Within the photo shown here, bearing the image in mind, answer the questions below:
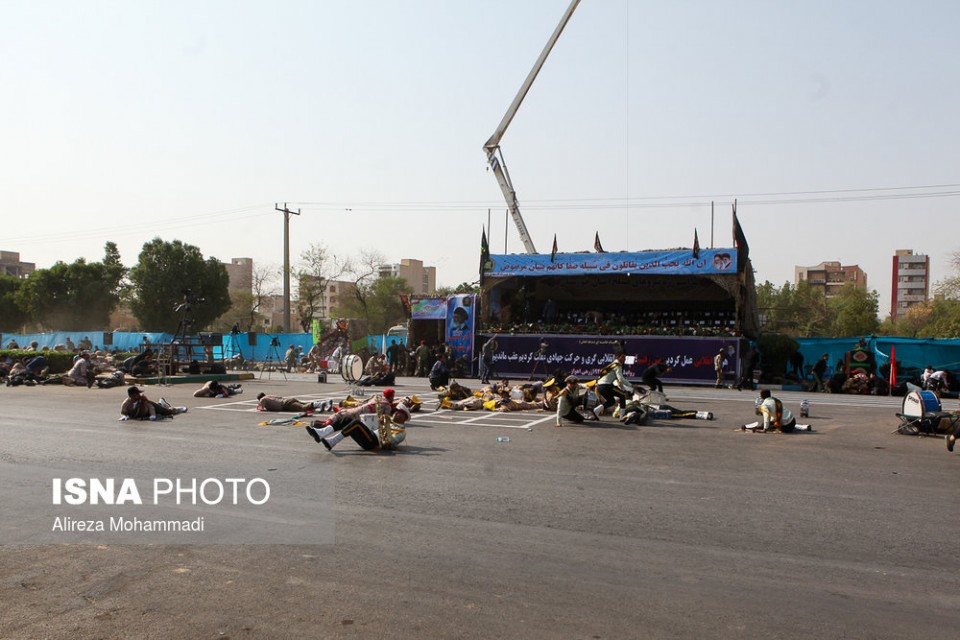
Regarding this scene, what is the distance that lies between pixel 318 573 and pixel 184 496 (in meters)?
3.43

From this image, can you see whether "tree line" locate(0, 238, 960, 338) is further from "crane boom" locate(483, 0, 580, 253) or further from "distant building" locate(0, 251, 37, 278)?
"distant building" locate(0, 251, 37, 278)

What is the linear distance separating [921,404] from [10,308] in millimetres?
74799

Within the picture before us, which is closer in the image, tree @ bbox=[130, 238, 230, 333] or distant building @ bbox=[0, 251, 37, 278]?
tree @ bbox=[130, 238, 230, 333]

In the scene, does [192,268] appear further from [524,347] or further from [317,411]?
[317,411]

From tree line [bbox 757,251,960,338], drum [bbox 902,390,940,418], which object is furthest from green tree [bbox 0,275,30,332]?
drum [bbox 902,390,940,418]

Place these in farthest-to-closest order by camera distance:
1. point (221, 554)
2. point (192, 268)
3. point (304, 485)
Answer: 1. point (192, 268)
2. point (304, 485)
3. point (221, 554)

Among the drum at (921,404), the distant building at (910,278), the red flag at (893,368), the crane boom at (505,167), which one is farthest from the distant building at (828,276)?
the drum at (921,404)

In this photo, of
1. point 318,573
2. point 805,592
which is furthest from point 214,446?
point 805,592

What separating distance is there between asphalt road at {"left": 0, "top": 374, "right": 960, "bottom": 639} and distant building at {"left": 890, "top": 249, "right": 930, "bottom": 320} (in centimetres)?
14917

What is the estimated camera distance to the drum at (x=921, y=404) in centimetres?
1452

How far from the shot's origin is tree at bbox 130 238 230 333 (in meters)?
59.0

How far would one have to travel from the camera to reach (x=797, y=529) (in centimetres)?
728

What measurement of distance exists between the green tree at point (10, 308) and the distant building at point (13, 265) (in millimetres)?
62902

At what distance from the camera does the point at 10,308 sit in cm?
6794
